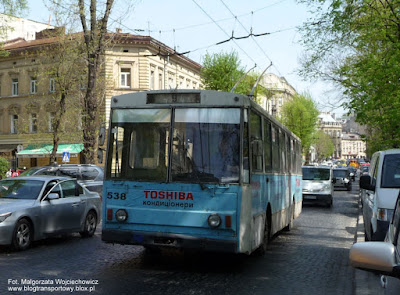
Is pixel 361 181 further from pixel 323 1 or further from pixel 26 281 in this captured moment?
pixel 323 1

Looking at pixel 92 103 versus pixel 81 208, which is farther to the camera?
pixel 92 103

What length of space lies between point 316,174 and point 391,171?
52.5 ft

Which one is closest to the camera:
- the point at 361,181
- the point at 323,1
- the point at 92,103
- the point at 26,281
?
the point at 26,281

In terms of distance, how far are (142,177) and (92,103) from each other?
18254 millimetres

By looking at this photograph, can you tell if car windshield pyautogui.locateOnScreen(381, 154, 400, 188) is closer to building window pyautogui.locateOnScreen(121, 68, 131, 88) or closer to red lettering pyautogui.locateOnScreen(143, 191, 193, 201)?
red lettering pyautogui.locateOnScreen(143, 191, 193, 201)

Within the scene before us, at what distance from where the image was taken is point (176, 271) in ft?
28.3

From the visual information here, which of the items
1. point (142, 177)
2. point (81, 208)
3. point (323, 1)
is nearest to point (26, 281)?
point (142, 177)

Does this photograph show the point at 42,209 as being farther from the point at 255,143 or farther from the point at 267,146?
the point at 255,143

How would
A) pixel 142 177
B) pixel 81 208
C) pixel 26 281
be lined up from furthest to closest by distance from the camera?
pixel 81 208 → pixel 142 177 → pixel 26 281

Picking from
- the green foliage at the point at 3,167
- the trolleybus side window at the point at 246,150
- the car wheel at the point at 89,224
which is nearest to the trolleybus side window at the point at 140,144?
the trolleybus side window at the point at 246,150

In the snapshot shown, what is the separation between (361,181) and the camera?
9773 mm

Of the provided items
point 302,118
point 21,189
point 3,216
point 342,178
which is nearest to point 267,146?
point 3,216

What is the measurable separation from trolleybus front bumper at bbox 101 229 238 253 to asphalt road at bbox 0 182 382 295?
44 cm

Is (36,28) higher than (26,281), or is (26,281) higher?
(36,28)
